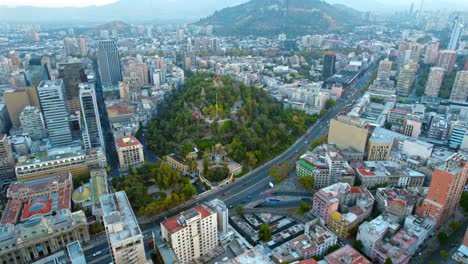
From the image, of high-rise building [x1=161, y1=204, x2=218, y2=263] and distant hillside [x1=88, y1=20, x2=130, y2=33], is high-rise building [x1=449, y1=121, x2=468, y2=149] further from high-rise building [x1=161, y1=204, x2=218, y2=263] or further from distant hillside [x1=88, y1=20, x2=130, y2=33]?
distant hillside [x1=88, y1=20, x2=130, y2=33]

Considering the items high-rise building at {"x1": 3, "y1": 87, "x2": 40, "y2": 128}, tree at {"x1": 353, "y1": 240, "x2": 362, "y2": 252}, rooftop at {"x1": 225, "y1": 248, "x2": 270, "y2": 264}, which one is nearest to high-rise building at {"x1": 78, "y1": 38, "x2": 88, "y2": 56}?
high-rise building at {"x1": 3, "y1": 87, "x2": 40, "y2": 128}

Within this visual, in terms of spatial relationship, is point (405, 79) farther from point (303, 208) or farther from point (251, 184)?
point (303, 208)

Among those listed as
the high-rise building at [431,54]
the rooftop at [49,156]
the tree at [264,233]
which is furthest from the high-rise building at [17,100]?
the high-rise building at [431,54]

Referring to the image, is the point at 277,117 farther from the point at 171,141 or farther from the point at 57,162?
the point at 57,162

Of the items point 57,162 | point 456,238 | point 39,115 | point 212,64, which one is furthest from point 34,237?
point 212,64

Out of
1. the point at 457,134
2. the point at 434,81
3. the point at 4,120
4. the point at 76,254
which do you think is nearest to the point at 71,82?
the point at 4,120

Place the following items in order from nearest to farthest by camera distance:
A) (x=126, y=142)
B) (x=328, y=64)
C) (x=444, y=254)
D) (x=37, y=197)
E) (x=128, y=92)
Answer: (x=444, y=254) < (x=37, y=197) < (x=126, y=142) < (x=128, y=92) < (x=328, y=64)

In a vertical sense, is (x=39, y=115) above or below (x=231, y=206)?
above
